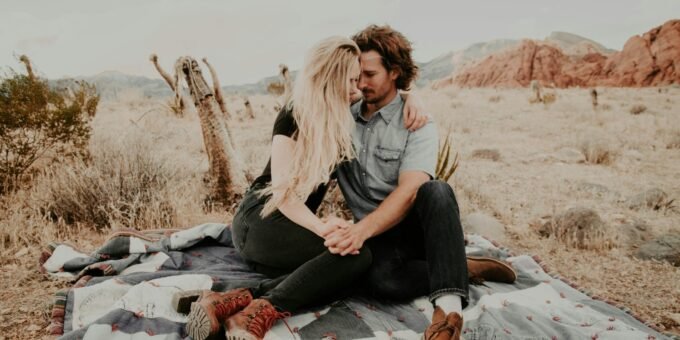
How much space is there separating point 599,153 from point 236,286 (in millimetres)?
7107

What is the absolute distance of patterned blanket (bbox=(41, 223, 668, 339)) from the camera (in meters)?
2.39

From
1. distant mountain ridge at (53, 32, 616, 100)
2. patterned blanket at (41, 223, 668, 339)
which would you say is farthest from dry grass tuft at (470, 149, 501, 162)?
distant mountain ridge at (53, 32, 616, 100)

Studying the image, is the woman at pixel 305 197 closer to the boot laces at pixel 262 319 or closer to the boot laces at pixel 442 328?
the boot laces at pixel 262 319

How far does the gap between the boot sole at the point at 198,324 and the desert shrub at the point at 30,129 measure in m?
3.49

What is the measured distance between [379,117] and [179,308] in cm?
166

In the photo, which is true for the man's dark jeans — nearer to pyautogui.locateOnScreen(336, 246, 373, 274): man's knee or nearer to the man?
the man

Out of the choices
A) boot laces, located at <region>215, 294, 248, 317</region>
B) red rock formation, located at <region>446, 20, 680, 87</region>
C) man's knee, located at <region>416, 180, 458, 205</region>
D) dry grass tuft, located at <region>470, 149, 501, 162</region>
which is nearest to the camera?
boot laces, located at <region>215, 294, 248, 317</region>

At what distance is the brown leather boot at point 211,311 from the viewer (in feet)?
7.06

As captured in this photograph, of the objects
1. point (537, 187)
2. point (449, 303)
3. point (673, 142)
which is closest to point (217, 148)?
point (449, 303)

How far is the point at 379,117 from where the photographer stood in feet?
9.94

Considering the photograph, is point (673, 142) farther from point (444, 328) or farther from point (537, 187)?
point (444, 328)

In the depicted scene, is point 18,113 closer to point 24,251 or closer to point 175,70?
point 175,70

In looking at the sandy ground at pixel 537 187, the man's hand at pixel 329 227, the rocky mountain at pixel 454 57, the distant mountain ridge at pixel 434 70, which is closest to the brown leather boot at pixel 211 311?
the man's hand at pixel 329 227

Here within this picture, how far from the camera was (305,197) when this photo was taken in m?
2.59
